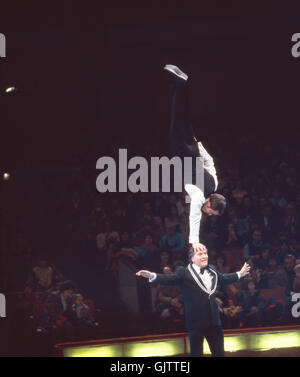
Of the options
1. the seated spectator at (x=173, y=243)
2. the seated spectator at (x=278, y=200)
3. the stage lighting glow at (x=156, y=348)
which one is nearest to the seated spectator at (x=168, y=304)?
the seated spectator at (x=173, y=243)

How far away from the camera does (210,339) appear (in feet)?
26.0

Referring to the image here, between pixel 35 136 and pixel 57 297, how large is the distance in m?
4.26

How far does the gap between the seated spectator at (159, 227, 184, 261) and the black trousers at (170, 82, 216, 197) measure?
1471 millimetres

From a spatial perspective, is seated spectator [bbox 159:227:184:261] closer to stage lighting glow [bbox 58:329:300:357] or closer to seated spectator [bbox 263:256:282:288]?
seated spectator [bbox 263:256:282:288]

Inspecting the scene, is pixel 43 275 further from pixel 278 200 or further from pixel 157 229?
pixel 278 200

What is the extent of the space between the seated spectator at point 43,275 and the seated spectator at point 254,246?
115 inches

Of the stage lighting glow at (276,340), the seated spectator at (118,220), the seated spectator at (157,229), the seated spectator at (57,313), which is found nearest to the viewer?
→ the stage lighting glow at (276,340)

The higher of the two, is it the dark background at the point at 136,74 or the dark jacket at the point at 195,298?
the dark background at the point at 136,74

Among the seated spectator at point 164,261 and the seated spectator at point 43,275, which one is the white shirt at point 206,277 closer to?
the seated spectator at point 164,261

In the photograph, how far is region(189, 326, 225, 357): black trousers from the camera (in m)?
7.87

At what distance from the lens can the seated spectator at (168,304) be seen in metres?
9.28

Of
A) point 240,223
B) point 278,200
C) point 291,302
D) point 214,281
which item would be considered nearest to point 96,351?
point 214,281

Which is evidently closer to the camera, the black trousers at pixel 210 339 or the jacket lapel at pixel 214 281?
the black trousers at pixel 210 339

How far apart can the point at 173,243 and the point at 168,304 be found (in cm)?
104
